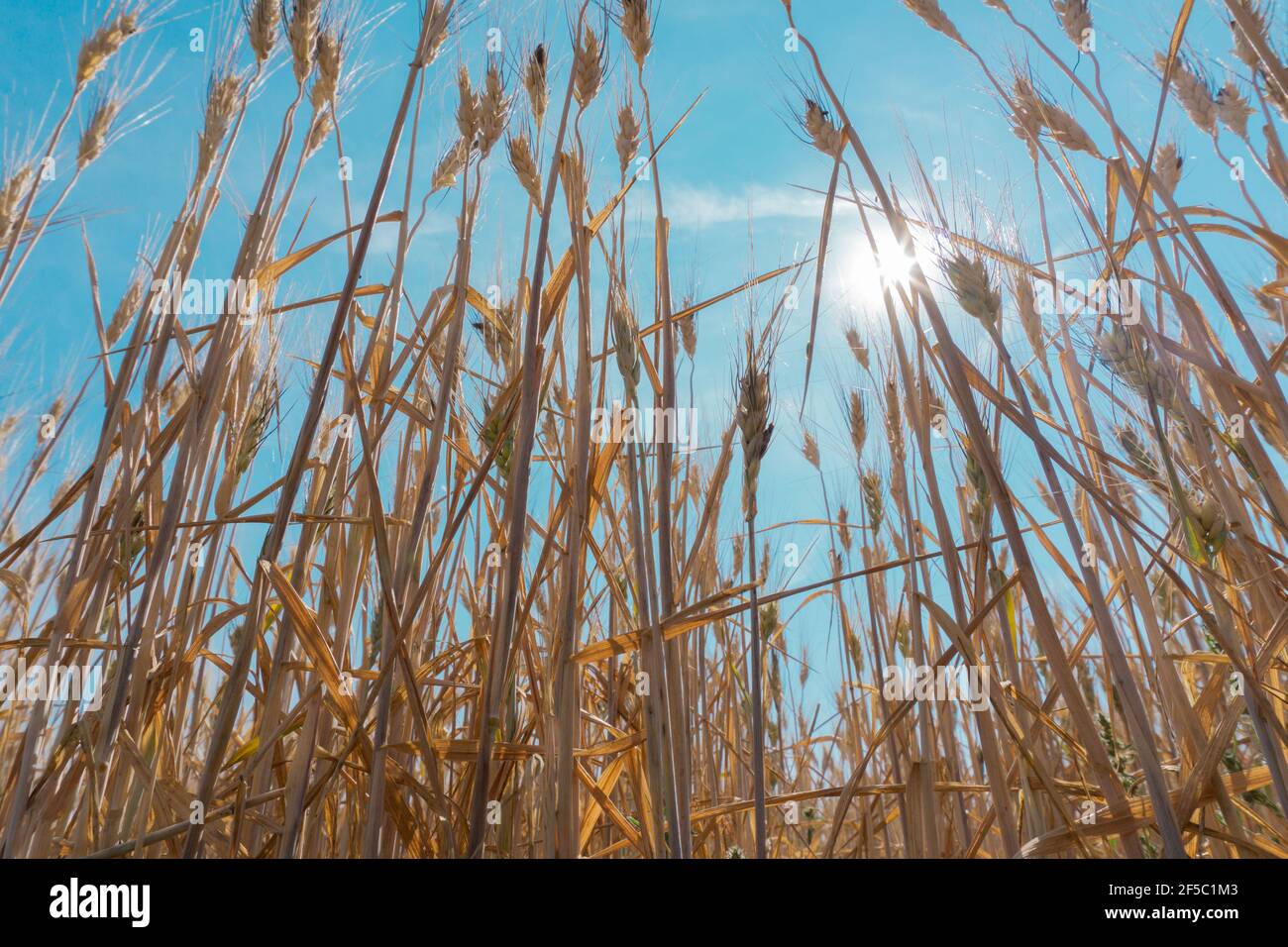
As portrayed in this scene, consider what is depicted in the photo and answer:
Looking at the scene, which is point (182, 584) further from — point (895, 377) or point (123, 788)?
point (895, 377)

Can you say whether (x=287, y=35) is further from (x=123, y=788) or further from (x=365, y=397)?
(x=123, y=788)

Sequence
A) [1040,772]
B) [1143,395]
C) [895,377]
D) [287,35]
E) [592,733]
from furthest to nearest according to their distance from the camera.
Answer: [592,733]
[895,377]
[287,35]
[1143,395]
[1040,772]

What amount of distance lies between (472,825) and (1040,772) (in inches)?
22.4

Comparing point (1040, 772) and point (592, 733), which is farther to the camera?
point (592, 733)

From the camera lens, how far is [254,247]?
87 centimetres

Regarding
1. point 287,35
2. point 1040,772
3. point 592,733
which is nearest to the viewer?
point 1040,772
